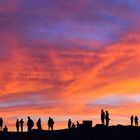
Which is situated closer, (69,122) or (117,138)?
(117,138)

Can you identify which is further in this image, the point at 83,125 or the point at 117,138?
the point at 83,125

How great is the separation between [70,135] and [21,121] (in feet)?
30.0

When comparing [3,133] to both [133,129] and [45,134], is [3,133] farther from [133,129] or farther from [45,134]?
[133,129]

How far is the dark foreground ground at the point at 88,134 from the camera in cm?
7938

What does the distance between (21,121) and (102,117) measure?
13372 mm

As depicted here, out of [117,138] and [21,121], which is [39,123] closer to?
[21,121]

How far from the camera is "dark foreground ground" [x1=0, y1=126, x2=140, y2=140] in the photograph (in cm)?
7938

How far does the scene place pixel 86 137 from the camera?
79812 mm

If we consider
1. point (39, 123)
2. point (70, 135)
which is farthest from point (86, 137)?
point (39, 123)

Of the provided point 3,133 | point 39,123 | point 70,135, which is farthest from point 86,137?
point 3,133

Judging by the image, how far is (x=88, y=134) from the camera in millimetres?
80938

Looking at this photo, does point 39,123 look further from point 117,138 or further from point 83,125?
point 117,138

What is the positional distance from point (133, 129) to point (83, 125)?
26.2 feet

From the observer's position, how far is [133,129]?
83.5 m
